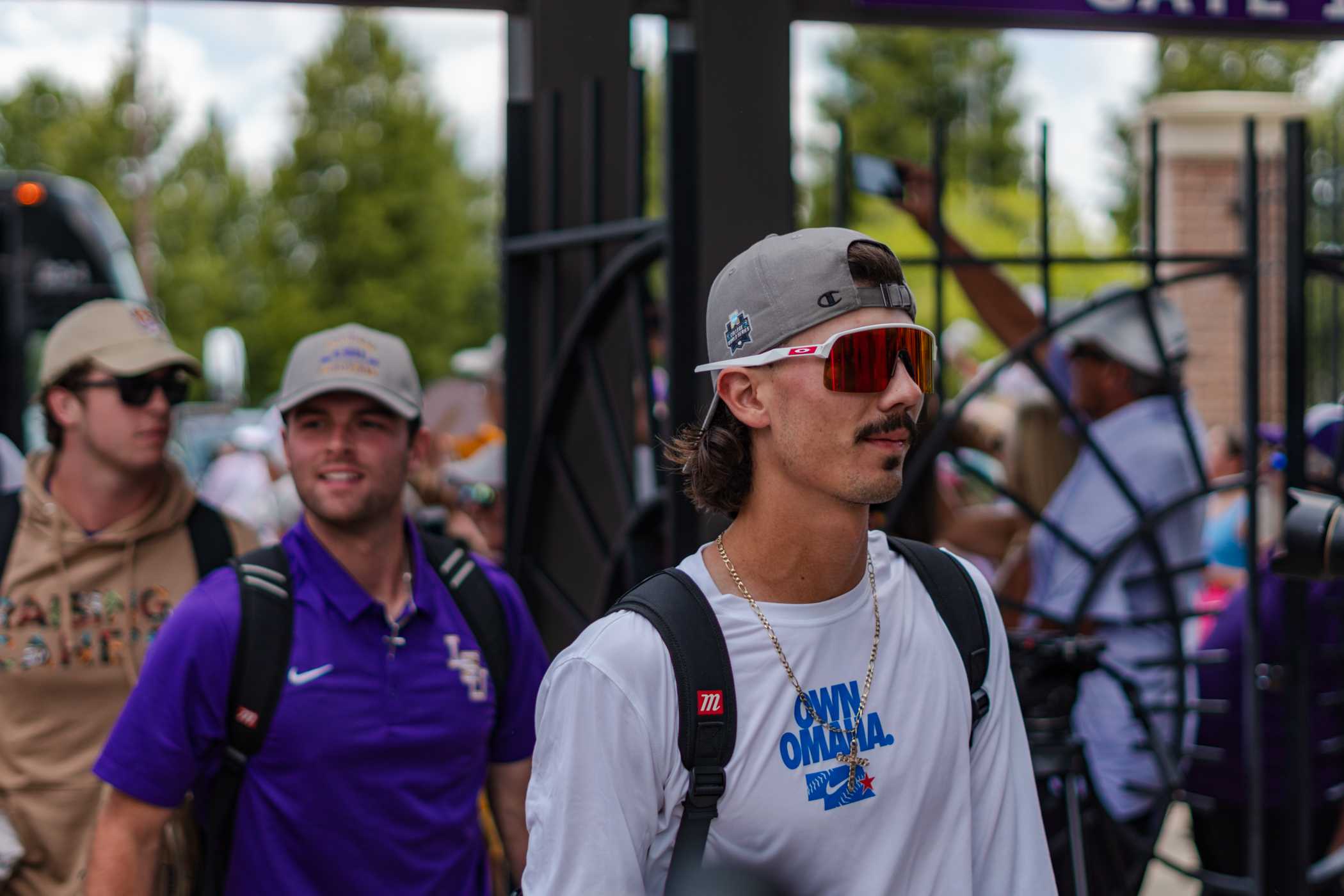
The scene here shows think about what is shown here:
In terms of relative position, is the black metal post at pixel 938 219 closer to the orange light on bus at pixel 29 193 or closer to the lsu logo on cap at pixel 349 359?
the lsu logo on cap at pixel 349 359

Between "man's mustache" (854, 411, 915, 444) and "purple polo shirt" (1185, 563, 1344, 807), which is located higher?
"man's mustache" (854, 411, 915, 444)

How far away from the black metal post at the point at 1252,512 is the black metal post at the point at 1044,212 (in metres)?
0.52

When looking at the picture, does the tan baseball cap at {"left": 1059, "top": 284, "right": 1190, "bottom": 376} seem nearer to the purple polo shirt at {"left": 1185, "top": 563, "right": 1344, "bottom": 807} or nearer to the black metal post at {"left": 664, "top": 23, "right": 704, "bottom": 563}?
the purple polo shirt at {"left": 1185, "top": 563, "right": 1344, "bottom": 807}

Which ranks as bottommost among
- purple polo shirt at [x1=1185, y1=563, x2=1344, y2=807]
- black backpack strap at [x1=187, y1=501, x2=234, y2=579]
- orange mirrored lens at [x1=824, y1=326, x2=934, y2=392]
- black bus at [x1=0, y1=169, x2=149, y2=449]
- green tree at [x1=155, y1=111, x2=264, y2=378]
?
purple polo shirt at [x1=1185, y1=563, x2=1344, y2=807]

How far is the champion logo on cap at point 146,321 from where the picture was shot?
374 centimetres

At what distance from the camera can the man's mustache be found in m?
1.93

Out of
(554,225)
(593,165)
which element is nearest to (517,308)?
(554,225)

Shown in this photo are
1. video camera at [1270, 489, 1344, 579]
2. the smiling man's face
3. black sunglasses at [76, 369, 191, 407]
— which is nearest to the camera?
video camera at [1270, 489, 1344, 579]

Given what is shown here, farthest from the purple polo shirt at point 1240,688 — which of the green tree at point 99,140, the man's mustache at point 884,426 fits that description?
the green tree at point 99,140

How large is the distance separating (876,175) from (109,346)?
2.01m

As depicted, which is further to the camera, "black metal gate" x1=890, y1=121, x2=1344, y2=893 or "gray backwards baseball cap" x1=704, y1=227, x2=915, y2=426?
"black metal gate" x1=890, y1=121, x2=1344, y2=893

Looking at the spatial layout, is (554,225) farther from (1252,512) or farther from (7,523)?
(1252,512)

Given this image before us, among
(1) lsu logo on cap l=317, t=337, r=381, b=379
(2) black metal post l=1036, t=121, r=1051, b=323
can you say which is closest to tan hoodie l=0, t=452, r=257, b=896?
(1) lsu logo on cap l=317, t=337, r=381, b=379

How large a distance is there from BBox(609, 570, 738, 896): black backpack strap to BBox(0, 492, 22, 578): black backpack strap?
7.07 ft
